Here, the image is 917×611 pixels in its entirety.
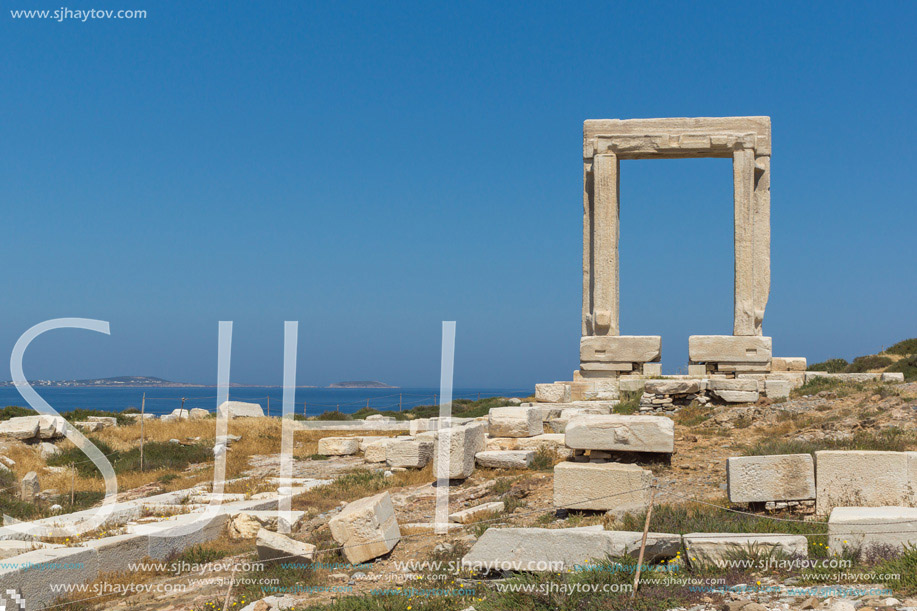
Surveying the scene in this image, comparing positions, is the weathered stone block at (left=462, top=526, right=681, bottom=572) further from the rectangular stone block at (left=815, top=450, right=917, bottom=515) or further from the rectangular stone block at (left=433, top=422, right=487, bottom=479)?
the rectangular stone block at (left=433, top=422, right=487, bottom=479)

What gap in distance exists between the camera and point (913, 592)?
4965 millimetres

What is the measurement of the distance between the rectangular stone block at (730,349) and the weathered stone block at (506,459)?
7.78 meters

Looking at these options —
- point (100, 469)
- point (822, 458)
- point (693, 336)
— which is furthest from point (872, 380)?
point (100, 469)

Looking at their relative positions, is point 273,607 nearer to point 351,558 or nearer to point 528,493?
point 351,558

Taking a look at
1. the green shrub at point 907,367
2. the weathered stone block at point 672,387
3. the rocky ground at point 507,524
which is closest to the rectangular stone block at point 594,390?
the weathered stone block at point 672,387

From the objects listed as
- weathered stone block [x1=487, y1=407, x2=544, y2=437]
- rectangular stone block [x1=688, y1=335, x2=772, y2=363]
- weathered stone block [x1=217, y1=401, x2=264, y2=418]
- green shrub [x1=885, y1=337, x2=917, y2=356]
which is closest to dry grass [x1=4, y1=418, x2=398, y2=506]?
weathered stone block [x1=217, y1=401, x2=264, y2=418]

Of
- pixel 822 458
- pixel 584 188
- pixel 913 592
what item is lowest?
pixel 913 592

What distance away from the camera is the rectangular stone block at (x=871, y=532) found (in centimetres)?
579

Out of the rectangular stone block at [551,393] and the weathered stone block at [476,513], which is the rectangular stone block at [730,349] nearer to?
the rectangular stone block at [551,393]

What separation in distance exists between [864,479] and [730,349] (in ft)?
34.5

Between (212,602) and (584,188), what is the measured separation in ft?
47.9

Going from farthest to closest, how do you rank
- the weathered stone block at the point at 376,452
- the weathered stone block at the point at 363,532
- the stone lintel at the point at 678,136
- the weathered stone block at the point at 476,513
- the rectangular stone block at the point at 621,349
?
the stone lintel at the point at 678,136
the rectangular stone block at the point at 621,349
the weathered stone block at the point at 376,452
the weathered stone block at the point at 476,513
the weathered stone block at the point at 363,532

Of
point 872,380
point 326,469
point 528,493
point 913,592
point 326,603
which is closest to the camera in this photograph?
point 913,592

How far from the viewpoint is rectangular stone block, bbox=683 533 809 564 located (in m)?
5.81
